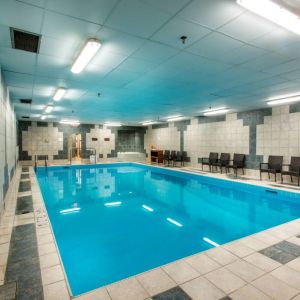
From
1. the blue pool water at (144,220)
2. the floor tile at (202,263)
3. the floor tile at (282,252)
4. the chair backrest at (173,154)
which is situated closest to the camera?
the floor tile at (202,263)

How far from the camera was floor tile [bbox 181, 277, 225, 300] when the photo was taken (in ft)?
6.26

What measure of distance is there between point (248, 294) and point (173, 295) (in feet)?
2.24

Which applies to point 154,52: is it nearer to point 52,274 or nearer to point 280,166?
point 52,274

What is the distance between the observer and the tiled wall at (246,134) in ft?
25.1

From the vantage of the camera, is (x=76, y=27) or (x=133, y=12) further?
(x=76, y=27)

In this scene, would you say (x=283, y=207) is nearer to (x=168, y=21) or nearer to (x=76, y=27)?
(x=168, y=21)

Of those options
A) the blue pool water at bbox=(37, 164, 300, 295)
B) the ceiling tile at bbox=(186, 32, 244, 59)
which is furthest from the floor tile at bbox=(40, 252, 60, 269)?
the ceiling tile at bbox=(186, 32, 244, 59)

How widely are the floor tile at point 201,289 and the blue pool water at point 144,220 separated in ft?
2.77

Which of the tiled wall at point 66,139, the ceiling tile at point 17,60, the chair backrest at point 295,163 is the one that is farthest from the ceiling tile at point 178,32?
the tiled wall at point 66,139

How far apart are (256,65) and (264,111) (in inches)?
206

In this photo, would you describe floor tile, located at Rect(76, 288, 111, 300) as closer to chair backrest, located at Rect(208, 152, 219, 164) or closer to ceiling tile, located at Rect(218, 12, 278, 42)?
ceiling tile, located at Rect(218, 12, 278, 42)

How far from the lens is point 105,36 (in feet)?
9.43

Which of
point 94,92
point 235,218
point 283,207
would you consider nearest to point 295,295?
point 235,218

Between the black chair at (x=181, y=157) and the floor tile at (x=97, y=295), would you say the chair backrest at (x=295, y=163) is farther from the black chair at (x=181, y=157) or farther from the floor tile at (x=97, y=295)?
the floor tile at (x=97, y=295)
